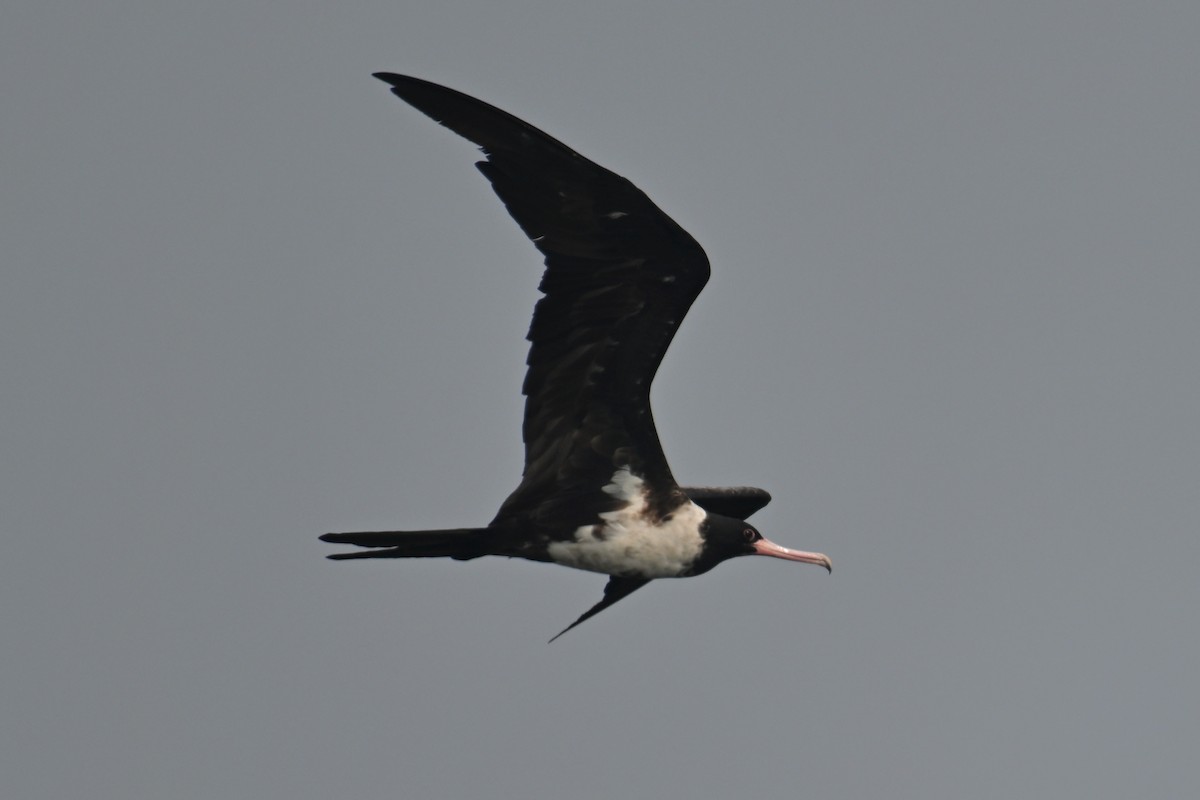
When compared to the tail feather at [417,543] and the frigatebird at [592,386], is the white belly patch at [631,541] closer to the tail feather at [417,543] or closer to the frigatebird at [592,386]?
the frigatebird at [592,386]

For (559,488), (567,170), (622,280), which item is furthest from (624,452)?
(567,170)

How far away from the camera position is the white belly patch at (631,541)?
41.3 ft

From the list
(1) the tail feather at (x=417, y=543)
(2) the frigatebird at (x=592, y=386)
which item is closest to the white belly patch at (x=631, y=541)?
(2) the frigatebird at (x=592, y=386)

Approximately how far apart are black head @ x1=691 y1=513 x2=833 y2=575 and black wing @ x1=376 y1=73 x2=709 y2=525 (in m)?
0.34

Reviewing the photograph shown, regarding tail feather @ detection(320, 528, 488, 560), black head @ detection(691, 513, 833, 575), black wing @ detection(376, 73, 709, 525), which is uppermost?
black wing @ detection(376, 73, 709, 525)

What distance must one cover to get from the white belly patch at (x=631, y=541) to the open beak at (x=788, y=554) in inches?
25.4

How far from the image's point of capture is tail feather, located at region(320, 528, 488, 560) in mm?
12008

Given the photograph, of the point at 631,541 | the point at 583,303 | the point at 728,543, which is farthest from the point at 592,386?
the point at 728,543

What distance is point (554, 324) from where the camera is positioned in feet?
39.7

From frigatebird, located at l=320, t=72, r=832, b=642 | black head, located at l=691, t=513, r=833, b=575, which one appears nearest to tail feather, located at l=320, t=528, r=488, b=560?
frigatebird, located at l=320, t=72, r=832, b=642

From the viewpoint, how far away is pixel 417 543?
40.1ft

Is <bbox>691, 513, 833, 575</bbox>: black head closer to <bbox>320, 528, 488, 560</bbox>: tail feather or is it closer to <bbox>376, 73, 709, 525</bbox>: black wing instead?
<bbox>376, 73, 709, 525</bbox>: black wing

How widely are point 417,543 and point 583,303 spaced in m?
1.83

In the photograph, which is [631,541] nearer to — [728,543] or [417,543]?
[728,543]
